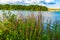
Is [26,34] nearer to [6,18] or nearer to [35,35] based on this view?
[35,35]

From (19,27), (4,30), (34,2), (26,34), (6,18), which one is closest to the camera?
(26,34)

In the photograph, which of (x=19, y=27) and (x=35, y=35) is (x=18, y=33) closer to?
(x=19, y=27)

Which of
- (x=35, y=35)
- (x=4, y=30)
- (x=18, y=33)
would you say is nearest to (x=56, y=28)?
(x=35, y=35)

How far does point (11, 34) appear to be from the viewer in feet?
13.4

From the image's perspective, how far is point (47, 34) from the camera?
13.4ft

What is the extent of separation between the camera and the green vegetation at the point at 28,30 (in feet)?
12.7

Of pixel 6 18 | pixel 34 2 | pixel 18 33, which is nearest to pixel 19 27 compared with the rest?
pixel 18 33

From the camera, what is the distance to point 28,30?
12.9 ft

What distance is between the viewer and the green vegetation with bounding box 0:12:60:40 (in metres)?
3.88

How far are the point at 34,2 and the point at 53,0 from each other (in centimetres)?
65

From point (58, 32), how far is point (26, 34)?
2.27 feet

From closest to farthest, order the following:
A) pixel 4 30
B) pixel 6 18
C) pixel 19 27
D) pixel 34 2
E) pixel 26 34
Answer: pixel 26 34
pixel 19 27
pixel 4 30
pixel 6 18
pixel 34 2

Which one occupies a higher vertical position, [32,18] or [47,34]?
[32,18]

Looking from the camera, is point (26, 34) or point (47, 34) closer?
point (26, 34)
